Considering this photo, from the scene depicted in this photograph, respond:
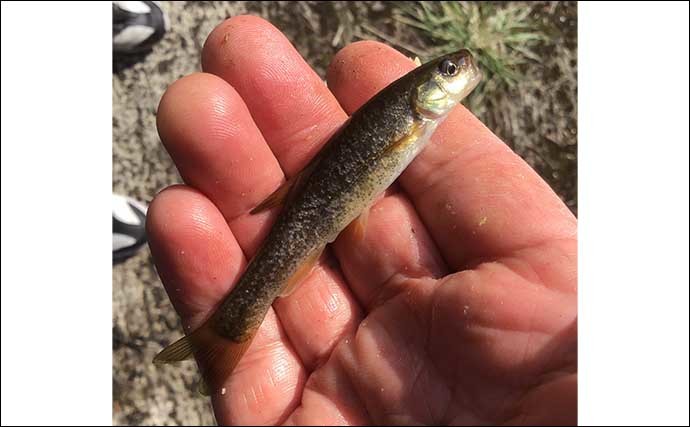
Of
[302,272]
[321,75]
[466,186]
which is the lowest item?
[302,272]

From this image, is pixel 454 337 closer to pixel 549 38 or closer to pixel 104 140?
pixel 104 140

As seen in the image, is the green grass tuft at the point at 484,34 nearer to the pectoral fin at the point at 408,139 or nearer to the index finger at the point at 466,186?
the index finger at the point at 466,186

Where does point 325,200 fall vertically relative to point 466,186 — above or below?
below

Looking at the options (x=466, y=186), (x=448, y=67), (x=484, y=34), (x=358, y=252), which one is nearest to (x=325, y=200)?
(x=358, y=252)

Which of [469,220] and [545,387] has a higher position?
[469,220]

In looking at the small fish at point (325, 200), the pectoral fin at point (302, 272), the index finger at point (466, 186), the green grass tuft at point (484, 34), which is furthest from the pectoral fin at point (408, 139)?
the green grass tuft at point (484, 34)

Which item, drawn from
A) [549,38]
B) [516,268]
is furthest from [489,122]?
[516,268]

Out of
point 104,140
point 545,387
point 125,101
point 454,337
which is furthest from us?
point 125,101

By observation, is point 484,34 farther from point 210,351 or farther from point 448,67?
point 210,351
